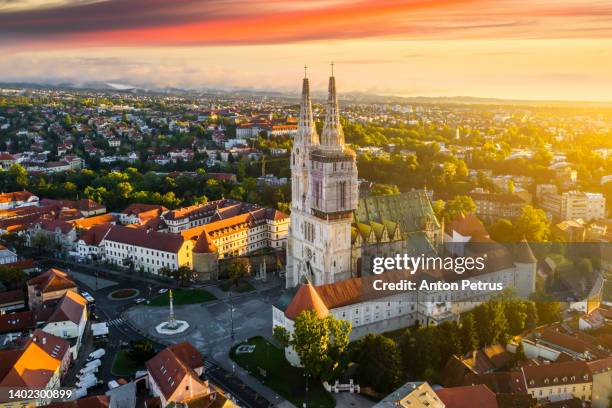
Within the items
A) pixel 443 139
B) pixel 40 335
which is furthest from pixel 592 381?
pixel 443 139

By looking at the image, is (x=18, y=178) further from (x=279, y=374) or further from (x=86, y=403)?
(x=86, y=403)

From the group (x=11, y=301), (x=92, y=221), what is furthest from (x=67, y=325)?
(x=92, y=221)

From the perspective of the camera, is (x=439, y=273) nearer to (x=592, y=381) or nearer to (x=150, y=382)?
(x=592, y=381)

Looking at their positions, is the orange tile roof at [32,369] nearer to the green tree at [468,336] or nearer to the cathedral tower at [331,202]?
the cathedral tower at [331,202]

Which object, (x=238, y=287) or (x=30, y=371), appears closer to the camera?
(x=30, y=371)

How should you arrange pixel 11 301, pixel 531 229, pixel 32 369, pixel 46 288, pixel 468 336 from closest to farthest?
pixel 32 369 → pixel 468 336 → pixel 46 288 → pixel 11 301 → pixel 531 229

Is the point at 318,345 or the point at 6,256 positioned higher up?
the point at 318,345
